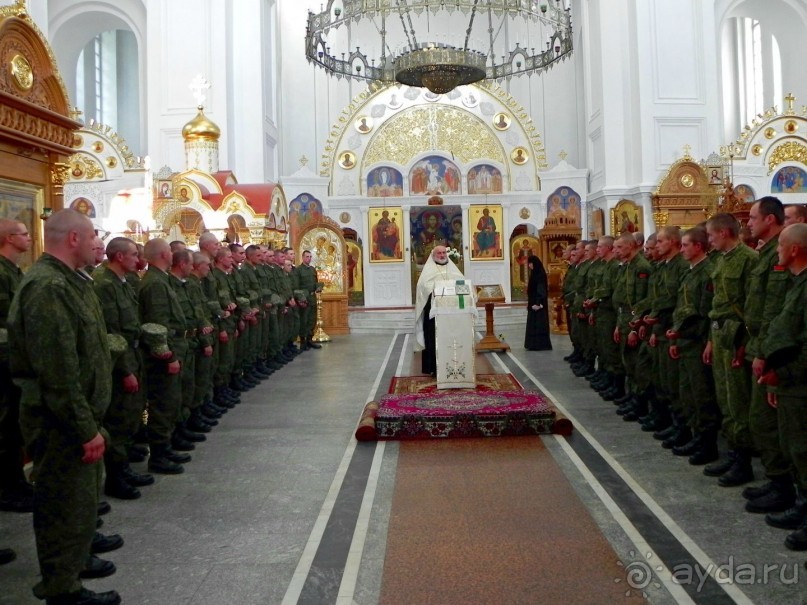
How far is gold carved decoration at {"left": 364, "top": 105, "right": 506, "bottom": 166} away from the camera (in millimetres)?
23750

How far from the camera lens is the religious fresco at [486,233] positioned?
23.4m

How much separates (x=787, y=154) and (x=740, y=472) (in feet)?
49.0

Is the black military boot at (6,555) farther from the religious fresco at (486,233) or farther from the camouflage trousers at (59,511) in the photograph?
the religious fresco at (486,233)

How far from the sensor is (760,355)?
432 centimetres

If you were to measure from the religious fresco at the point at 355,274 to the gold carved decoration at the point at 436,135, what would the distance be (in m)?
3.12

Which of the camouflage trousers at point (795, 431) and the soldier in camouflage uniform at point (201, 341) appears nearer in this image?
the camouflage trousers at point (795, 431)

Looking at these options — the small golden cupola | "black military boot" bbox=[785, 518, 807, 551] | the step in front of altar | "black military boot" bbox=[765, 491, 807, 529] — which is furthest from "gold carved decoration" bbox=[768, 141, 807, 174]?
"black military boot" bbox=[785, 518, 807, 551]

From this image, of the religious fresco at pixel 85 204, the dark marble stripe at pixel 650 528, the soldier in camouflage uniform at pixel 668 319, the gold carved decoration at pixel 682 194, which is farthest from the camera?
the gold carved decoration at pixel 682 194

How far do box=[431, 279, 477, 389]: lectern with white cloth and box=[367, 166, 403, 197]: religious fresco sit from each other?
15117mm

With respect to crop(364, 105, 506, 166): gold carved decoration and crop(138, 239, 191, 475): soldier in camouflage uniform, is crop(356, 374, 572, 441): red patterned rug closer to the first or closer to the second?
crop(138, 239, 191, 475): soldier in camouflage uniform

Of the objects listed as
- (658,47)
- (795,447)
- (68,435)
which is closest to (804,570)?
(795,447)

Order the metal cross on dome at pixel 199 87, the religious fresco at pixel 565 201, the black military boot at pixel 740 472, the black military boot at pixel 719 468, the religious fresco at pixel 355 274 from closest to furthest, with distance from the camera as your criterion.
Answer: the black military boot at pixel 740 472 → the black military boot at pixel 719 468 → the metal cross on dome at pixel 199 87 → the religious fresco at pixel 565 201 → the religious fresco at pixel 355 274

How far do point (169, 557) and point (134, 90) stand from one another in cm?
2647

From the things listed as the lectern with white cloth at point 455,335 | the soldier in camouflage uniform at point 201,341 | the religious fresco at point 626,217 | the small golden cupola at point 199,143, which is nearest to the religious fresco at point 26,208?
the soldier in camouflage uniform at point 201,341
